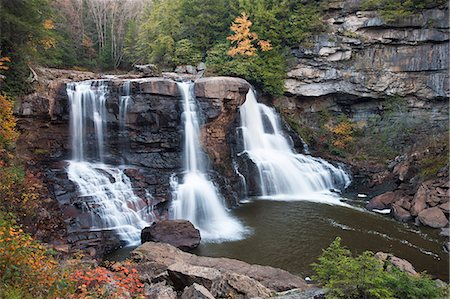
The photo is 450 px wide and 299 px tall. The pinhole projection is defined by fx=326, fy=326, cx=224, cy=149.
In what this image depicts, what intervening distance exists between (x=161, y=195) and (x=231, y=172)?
4276 millimetres

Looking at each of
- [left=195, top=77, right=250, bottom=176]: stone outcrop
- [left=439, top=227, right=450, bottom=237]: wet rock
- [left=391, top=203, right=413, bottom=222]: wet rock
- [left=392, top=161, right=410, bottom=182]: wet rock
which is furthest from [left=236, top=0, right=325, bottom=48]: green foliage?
[left=439, top=227, right=450, bottom=237]: wet rock

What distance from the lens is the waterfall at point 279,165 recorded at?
1658 cm

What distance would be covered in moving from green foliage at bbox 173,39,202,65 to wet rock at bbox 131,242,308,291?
15.6 metres

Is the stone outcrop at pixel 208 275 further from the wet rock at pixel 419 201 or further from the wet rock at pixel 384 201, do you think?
the wet rock at pixel 384 201

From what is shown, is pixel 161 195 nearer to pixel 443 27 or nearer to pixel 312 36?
pixel 312 36

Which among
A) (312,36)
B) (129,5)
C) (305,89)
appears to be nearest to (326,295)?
(305,89)

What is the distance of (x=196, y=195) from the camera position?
13836mm

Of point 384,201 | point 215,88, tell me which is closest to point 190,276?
point 215,88

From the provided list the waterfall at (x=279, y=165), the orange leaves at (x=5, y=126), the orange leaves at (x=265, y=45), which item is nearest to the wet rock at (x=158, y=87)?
the waterfall at (x=279, y=165)

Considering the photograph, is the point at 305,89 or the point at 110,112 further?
the point at 305,89

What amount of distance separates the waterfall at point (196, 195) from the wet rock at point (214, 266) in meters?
2.57

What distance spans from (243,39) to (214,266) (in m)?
16.8

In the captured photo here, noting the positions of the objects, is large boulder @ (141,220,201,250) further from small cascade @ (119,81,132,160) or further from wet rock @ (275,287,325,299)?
small cascade @ (119,81,132,160)

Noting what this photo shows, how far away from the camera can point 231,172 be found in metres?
16.1
